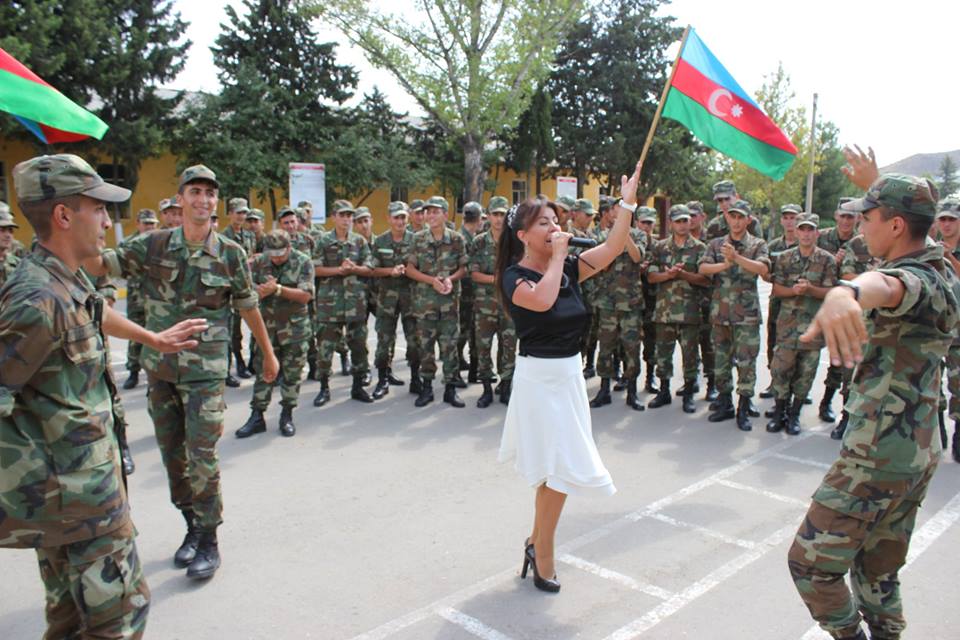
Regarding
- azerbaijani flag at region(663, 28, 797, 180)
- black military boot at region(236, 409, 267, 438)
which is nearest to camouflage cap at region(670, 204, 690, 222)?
azerbaijani flag at region(663, 28, 797, 180)

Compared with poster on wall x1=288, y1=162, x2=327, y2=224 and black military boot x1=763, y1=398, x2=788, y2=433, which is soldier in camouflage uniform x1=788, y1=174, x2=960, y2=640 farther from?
poster on wall x1=288, y1=162, x2=327, y2=224

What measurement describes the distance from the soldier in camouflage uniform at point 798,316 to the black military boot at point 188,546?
517cm

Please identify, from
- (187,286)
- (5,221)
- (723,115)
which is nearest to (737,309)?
(723,115)

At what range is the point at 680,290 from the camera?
770cm

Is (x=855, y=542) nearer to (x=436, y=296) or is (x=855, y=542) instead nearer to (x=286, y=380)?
(x=286, y=380)

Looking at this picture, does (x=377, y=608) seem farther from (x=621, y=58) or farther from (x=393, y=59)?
(x=621, y=58)

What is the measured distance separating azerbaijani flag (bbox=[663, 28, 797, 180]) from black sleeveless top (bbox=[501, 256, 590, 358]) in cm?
253

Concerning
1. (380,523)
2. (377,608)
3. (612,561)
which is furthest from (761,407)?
(377,608)

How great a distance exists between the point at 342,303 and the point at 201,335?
156 inches

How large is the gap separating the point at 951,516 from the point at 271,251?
19.8ft

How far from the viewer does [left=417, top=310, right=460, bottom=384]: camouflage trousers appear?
7.96 meters

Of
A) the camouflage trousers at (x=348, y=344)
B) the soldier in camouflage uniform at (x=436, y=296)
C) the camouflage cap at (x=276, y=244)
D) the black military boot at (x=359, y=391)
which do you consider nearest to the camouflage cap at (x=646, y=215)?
the soldier in camouflage uniform at (x=436, y=296)

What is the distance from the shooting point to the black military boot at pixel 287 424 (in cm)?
677

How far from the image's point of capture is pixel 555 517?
12.5 ft
